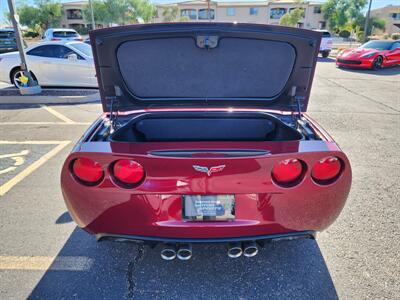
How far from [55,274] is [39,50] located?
324 inches

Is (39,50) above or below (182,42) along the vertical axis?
below

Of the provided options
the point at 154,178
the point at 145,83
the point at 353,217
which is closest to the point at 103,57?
the point at 145,83

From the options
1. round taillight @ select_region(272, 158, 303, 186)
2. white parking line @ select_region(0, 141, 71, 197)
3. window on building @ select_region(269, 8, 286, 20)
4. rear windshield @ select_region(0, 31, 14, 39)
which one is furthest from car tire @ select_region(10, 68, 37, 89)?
window on building @ select_region(269, 8, 286, 20)

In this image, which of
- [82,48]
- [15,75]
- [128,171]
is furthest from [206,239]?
[15,75]

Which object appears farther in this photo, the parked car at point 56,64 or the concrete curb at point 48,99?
the parked car at point 56,64

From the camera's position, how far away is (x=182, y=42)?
91.0 inches

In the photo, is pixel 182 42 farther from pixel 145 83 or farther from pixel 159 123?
pixel 159 123

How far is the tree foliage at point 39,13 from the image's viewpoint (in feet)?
175

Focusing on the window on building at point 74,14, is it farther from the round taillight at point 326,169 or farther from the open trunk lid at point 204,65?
the round taillight at point 326,169

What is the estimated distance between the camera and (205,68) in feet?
8.09

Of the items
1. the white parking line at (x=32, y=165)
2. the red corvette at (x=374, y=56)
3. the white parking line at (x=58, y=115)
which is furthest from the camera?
the red corvette at (x=374, y=56)

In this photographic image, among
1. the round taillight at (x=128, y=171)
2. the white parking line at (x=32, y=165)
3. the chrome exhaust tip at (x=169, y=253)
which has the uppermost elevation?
the round taillight at (x=128, y=171)

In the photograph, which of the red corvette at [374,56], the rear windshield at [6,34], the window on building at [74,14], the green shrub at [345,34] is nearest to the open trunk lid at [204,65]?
the red corvette at [374,56]

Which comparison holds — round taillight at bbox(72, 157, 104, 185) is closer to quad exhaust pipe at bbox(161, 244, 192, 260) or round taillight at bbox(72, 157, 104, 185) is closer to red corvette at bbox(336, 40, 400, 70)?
quad exhaust pipe at bbox(161, 244, 192, 260)
